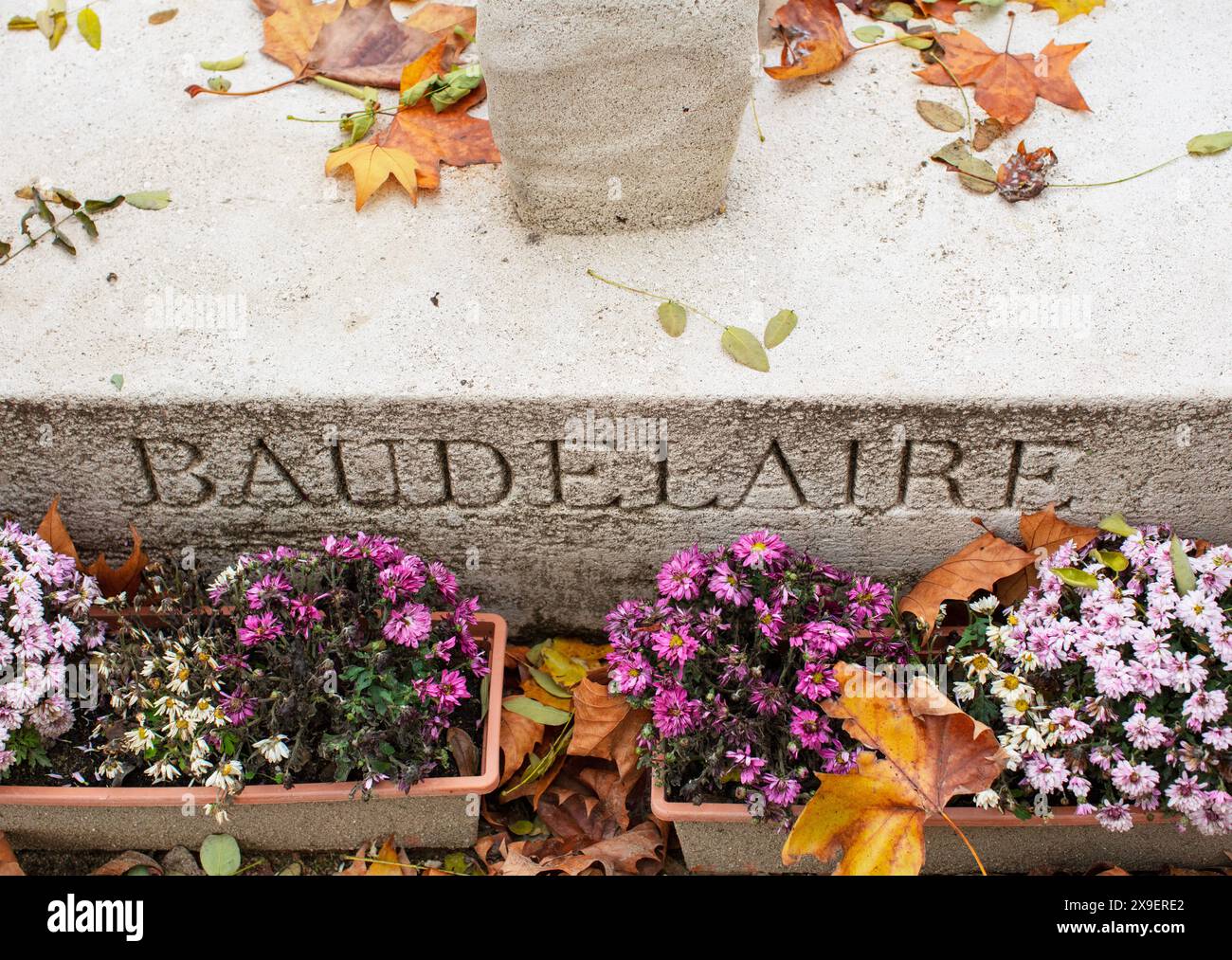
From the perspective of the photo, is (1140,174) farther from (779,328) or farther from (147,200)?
(147,200)

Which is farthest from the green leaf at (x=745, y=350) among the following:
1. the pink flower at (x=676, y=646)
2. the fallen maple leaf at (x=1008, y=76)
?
the fallen maple leaf at (x=1008, y=76)

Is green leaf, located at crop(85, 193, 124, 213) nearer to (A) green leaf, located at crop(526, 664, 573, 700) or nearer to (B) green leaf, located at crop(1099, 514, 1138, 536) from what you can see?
(A) green leaf, located at crop(526, 664, 573, 700)

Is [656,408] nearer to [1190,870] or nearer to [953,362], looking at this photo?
[953,362]

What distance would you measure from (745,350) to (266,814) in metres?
1.18

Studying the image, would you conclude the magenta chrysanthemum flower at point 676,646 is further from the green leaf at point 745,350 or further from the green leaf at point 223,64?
the green leaf at point 223,64

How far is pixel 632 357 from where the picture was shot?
203 cm

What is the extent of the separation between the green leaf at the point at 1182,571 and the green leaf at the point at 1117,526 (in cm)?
8

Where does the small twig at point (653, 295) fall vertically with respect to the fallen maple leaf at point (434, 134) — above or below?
below

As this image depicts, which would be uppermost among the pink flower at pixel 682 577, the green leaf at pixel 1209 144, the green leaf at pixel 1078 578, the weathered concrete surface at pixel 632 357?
the green leaf at pixel 1209 144

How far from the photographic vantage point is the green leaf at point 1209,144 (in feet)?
7.40

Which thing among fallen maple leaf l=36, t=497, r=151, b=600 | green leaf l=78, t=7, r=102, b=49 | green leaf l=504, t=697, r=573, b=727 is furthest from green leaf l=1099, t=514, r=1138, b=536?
green leaf l=78, t=7, r=102, b=49

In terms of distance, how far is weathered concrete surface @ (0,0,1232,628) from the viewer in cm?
199

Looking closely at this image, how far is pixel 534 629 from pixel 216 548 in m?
0.66
